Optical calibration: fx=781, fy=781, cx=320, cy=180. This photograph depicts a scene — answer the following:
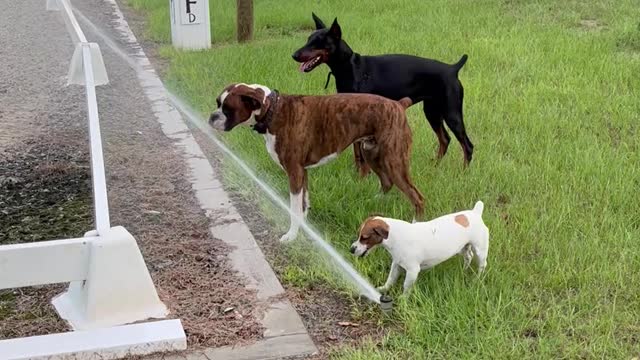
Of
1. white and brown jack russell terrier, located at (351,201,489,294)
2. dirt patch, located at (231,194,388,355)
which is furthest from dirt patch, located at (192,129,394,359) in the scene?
white and brown jack russell terrier, located at (351,201,489,294)

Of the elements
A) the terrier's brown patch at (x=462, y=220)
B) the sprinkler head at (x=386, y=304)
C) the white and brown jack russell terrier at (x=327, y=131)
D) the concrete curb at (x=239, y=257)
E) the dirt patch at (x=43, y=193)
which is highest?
the white and brown jack russell terrier at (x=327, y=131)

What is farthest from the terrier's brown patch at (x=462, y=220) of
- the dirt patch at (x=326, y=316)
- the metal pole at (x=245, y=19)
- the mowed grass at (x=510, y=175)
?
the metal pole at (x=245, y=19)

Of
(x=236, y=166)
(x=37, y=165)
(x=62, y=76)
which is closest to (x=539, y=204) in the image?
(x=236, y=166)

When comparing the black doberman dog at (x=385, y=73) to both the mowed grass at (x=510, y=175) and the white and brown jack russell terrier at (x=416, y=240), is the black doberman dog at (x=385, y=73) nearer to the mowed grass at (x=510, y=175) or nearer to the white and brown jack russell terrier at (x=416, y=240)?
the mowed grass at (x=510, y=175)

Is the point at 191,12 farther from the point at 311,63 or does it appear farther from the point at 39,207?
the point at 39,207

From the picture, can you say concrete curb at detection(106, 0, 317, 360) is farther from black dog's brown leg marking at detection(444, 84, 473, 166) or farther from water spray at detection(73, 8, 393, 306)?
black dog's brown leg marking at detection(444, 84, 473, 166)

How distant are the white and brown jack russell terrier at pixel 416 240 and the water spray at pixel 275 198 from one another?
0.10 m

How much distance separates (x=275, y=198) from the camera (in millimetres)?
4625

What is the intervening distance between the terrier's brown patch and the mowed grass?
242mm

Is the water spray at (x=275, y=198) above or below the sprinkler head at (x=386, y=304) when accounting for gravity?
below

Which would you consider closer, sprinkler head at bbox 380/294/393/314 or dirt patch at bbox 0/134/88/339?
sprinkler head at bbox 380/294/393/314

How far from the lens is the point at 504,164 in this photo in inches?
190

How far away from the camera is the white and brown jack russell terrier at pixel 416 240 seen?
3.22 metres

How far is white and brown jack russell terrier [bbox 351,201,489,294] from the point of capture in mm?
3219
